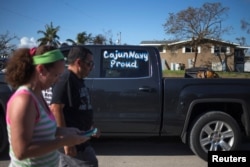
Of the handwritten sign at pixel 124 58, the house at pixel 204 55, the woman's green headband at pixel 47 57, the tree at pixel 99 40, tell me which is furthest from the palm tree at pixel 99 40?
the woman's green headband at pixel 47 57

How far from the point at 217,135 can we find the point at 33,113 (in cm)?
418

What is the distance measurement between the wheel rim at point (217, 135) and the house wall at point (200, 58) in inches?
1992

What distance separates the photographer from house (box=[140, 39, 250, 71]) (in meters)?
55.5

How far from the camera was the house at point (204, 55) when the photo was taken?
55450 mm

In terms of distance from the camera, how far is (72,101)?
119 inches

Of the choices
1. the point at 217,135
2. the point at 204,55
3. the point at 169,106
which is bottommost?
the point at 217,135

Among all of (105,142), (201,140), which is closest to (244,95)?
(201,140)

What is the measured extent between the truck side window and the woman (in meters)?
3.47

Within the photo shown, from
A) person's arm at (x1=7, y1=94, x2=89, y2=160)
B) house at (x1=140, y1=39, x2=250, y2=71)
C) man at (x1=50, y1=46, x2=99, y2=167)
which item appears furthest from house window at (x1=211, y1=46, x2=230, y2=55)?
person's arm at (x1=7, y1=94, x2=89, y2=160)

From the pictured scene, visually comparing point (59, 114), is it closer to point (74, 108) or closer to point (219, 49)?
point (74, 108)

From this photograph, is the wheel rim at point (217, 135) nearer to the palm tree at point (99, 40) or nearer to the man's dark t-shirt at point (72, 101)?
the man's dark t-shirt at point (72, 101)

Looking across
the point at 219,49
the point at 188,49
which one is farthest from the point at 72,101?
the point at 219,49

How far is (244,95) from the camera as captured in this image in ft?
18.5

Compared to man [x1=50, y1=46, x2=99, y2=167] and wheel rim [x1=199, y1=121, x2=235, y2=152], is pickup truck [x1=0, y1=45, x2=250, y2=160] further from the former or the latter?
man [x1=50, y1=46, x2=99, y2=167]
